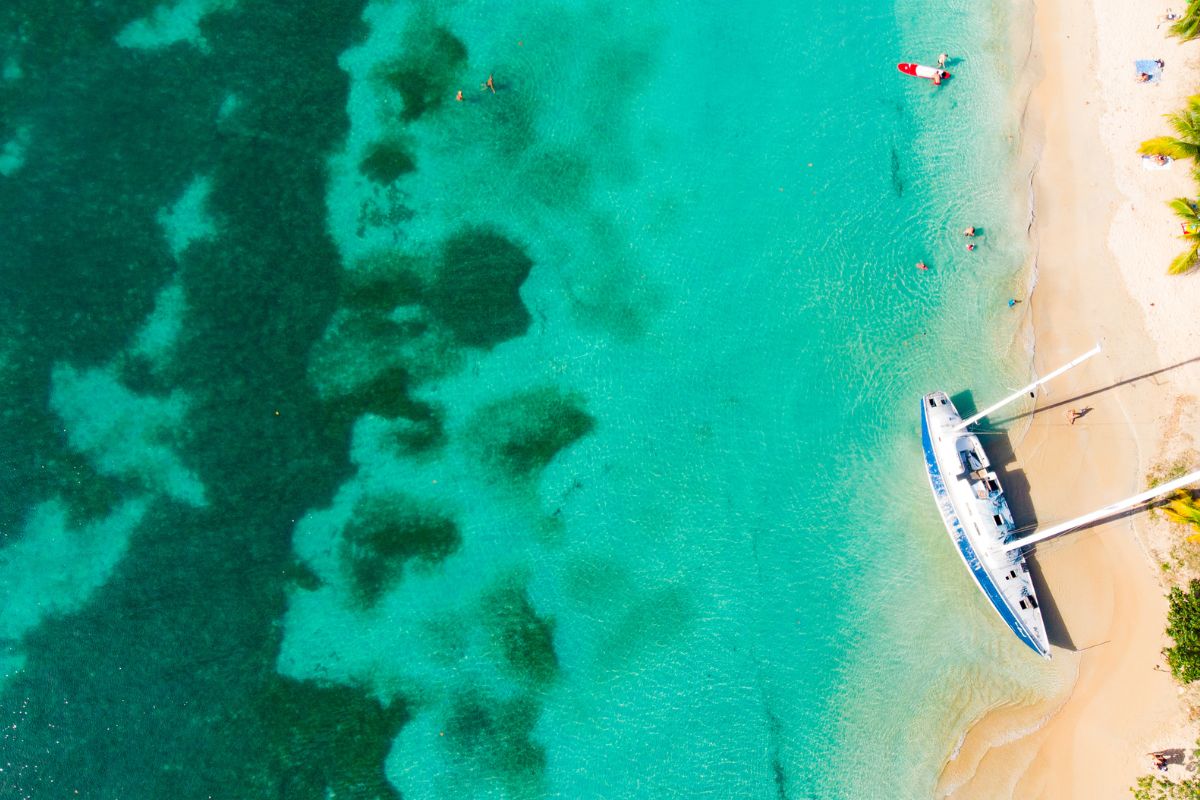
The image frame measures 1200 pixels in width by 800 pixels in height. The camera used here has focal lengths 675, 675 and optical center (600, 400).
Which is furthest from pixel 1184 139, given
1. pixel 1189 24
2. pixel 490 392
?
pixel 490 392

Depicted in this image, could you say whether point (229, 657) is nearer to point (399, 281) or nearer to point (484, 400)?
point (484, 400)

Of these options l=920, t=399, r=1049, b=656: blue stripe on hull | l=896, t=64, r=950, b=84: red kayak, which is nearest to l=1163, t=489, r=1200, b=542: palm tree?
l=920, t=399, r=1049, b=656: blue stripe on hull

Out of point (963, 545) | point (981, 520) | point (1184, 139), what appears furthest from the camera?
point (1184, 139)

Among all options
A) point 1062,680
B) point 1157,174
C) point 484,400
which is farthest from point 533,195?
point 1062,680

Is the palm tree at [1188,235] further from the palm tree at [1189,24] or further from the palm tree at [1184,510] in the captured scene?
the palm tree at [1184,510]

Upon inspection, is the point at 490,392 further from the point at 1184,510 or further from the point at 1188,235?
the point at 1188,235

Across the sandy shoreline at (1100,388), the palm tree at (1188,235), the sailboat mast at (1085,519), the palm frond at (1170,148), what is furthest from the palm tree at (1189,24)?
the sailboat mast at (1085,519)

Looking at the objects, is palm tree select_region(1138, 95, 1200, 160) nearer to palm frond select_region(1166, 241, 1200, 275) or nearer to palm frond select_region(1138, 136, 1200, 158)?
palm frond select_region(1138, 136, 1200, 158)
